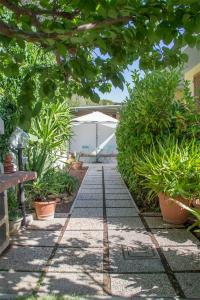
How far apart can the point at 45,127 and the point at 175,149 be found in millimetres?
3582

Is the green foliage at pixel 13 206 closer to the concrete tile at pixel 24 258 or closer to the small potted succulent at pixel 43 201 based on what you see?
the small potted succulent at pixel 43 201

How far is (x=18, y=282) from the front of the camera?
2961 millimetres

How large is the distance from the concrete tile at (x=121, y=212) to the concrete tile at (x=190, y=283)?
239 cm

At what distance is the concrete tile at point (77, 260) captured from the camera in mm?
3264

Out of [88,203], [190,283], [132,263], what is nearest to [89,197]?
[88,203]

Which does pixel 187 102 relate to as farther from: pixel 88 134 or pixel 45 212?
pixel 88 134

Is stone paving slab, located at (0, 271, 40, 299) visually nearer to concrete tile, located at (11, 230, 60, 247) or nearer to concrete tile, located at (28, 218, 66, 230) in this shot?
concrete tile, located at (11, 230, 60, 247)

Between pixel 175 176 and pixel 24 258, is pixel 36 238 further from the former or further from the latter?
pixel 175 176

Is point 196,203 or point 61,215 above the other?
point 196,203

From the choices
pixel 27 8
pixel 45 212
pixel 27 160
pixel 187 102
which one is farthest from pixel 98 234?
pixel 27 8

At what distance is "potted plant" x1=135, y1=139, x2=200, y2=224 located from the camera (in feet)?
15.0

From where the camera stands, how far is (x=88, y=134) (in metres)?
16.4

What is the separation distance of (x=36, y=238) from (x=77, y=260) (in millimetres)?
992

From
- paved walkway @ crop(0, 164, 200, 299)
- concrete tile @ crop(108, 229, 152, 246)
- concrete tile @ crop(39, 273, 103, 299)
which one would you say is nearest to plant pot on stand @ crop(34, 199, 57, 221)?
paved walkway @ crop(0, 164, 200, 299)
